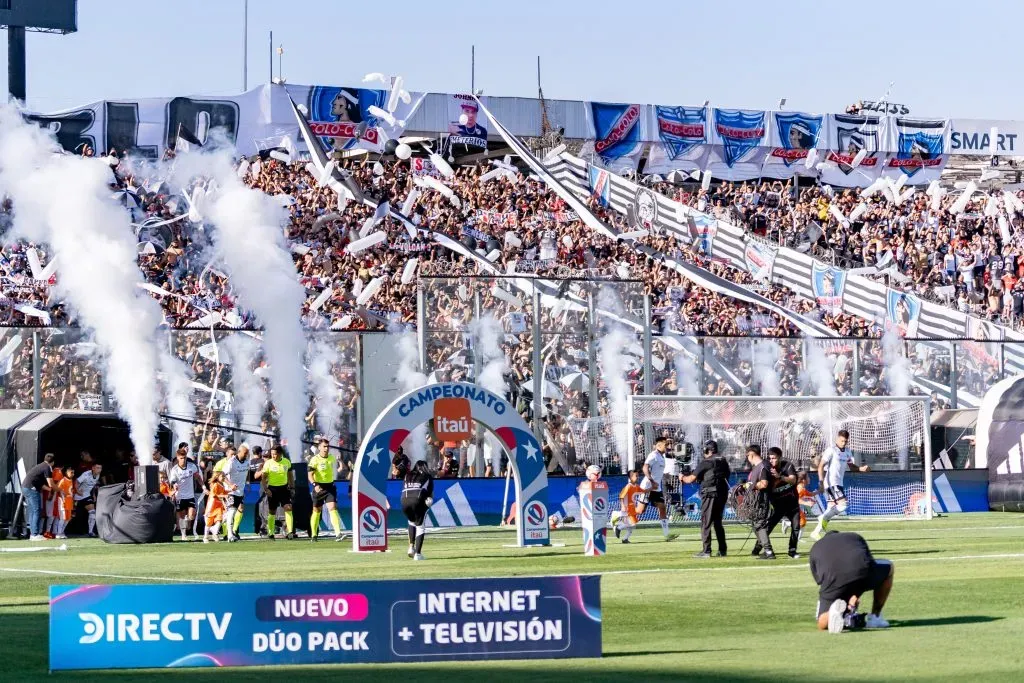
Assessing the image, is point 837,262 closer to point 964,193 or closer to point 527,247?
point 964,193

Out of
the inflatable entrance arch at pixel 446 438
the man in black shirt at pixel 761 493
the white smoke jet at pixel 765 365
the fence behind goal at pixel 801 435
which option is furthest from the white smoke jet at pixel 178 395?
the man in black shirt at pixel 761 493

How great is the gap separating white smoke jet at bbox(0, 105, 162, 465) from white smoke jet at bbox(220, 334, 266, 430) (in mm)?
1525

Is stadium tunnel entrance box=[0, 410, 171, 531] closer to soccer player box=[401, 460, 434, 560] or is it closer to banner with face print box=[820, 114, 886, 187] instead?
soccer player box=[401, 460, 434, 560]

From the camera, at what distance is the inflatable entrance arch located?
27.4 meters

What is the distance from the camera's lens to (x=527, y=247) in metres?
53.3

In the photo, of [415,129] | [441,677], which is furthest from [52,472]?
[415,129]

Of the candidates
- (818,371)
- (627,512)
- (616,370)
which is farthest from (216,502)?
(818,371)

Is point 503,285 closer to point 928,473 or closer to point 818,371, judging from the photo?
point 818,371

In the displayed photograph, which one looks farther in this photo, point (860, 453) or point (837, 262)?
point (837, 262)

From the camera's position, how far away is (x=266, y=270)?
42.3 m

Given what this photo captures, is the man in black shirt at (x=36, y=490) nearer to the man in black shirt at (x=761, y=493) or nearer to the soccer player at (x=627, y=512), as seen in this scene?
the soccer player at (x=627, y=512)

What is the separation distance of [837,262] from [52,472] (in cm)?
3439

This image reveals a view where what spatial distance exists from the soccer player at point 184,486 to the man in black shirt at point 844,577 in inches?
720

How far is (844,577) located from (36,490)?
20.5 meters
